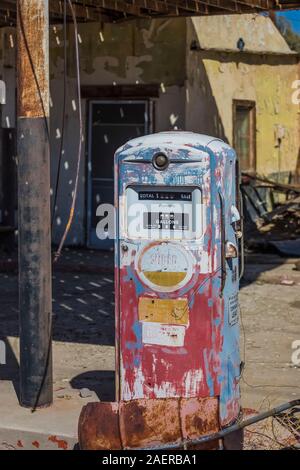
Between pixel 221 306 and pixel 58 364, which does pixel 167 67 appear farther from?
pixel 221 306

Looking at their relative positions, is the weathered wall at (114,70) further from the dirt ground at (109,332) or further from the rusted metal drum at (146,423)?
the rusted metal drum at (146,423)

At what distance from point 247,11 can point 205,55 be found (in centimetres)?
Result: 361

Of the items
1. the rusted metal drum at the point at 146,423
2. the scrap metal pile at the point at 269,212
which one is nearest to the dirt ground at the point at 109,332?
the rusted metal drum at the point at 146,423

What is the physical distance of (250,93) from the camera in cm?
1784

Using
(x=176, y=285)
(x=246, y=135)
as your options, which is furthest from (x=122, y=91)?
(x=176, y=285)

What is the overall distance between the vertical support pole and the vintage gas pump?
701mm

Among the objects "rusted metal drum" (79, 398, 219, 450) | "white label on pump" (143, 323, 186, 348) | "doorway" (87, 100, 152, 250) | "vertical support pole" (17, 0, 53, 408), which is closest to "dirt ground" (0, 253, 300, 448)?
"rusted metal drum" (79, 398, 219, 450)

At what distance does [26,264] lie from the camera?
259 inches

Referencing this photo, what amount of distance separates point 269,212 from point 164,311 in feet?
36.7

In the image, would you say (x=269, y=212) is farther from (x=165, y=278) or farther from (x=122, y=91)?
(x=165, y=278)

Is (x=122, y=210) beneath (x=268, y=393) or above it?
above

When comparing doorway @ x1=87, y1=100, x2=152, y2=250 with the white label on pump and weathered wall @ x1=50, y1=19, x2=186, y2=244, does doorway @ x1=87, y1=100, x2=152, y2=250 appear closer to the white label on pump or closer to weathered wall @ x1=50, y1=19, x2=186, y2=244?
weathered wall @ x1=50, y1=19, x2=186, y2=244

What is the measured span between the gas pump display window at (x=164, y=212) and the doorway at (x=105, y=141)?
8989 mm
